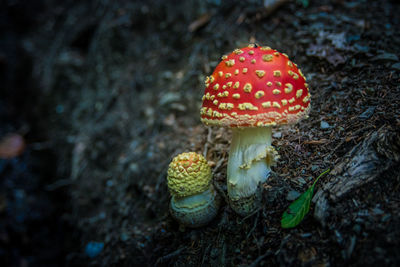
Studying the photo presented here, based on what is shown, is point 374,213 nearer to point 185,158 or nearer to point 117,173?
point 185,158

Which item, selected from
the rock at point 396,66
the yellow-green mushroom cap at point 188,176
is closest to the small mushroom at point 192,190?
the yellow-green mushroom cap at point 188,176

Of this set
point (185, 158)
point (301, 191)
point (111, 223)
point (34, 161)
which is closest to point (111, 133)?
point (111, 223)

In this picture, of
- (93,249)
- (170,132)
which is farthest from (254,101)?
(93,249)

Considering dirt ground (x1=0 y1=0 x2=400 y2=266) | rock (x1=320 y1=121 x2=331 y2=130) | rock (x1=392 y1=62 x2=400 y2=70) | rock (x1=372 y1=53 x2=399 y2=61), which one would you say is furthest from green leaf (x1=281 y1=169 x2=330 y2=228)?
rock (x1=372 y1=53 x2=399 y2=61)

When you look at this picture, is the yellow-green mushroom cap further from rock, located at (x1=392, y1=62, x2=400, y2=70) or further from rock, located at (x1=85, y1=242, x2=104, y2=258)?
rock, located at (x1=392, y1=62, x2=400, y2=70)

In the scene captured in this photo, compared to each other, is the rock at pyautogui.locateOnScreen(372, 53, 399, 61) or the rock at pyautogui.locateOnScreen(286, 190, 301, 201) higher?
the rock at pyautogui.locateOnScreen(372, 53, 399, 61)

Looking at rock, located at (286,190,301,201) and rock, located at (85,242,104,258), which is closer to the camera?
rock, located at (286,190,301,201)

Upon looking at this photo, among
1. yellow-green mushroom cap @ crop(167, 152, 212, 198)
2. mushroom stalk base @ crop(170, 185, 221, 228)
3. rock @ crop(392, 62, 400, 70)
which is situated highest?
rock @ crop(392, 62, 400, 70)

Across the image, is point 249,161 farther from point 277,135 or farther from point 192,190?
point 277,135
